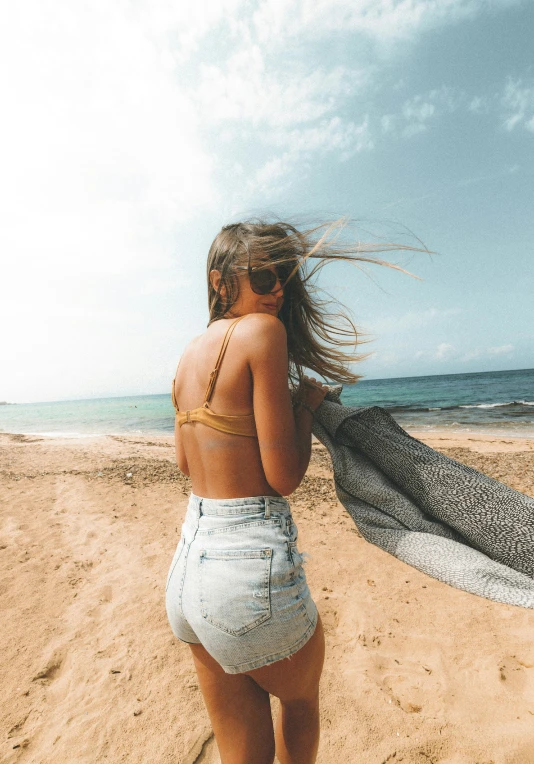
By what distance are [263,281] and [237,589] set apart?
106 cm

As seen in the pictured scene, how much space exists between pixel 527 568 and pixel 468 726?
1.87 m

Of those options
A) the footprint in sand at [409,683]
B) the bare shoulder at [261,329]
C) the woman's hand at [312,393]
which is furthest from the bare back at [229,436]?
the footprint in sand at [409,683]

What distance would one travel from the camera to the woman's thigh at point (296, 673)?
4.48 ft

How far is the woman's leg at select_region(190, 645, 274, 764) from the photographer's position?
4.88 ft

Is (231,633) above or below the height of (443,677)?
above

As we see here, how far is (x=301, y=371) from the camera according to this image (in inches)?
71.2

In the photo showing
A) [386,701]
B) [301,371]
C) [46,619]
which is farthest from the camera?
[46,619]

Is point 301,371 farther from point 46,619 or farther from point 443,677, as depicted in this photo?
point 46,619

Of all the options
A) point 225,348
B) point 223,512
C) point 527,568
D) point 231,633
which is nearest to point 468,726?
point 527,568

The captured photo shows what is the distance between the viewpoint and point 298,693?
1.46 m

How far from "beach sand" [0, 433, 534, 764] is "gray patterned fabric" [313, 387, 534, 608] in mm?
1774

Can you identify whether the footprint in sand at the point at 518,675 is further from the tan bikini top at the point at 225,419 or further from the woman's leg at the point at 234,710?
the tan bikini top at the point at 225,419

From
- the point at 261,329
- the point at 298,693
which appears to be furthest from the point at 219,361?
the point at 298,693

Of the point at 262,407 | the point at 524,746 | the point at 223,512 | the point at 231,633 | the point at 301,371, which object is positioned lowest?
the point at 524,746
